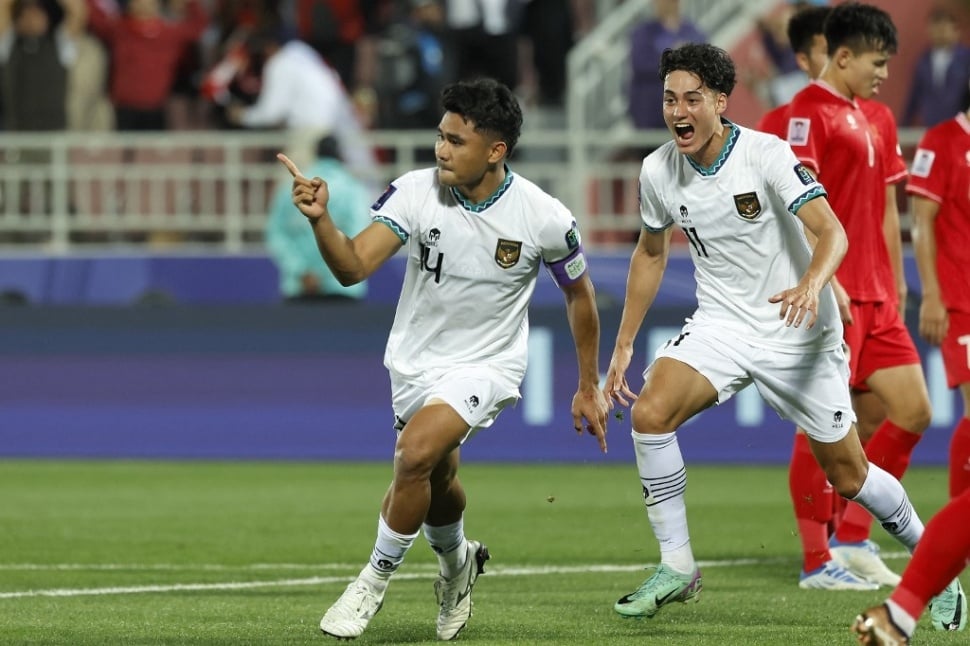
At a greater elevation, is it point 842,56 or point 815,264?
point 842,56

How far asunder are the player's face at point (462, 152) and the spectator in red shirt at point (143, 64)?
1183 cm

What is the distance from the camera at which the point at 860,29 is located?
9.09 metres

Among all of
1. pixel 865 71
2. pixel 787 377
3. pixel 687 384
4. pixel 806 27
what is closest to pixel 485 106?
pixel 687 384

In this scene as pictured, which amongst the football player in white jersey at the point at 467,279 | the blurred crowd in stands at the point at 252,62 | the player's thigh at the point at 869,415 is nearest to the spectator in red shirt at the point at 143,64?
the blurred crowd in stands at the point at 252,62

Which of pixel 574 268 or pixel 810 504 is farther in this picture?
pixel 810 504

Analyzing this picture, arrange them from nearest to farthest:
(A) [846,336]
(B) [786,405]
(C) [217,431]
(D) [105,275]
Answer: (B) [786,405]
(A) [846,336]
(C) [217,431]
(D) [105,275]

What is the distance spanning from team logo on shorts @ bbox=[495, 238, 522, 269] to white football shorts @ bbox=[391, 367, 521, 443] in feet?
1.42

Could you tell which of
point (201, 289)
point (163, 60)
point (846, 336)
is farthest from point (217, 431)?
point (846, 336)

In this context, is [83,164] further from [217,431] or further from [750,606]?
[750,606]

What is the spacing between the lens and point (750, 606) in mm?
8352

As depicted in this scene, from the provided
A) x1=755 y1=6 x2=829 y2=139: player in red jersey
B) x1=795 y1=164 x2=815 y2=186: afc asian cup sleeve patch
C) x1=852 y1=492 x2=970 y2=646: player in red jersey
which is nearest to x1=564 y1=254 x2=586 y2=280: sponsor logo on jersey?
x1=795 y1=164 x2=815 y2=186: afc asian cup sleeve patch

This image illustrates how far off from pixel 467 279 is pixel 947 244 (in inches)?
137

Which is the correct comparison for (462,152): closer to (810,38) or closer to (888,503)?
(888,503)

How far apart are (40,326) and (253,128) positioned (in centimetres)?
335
